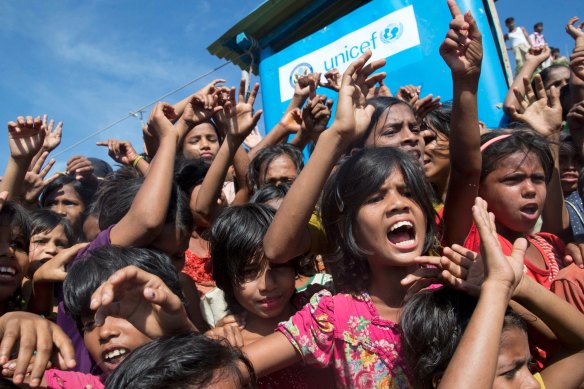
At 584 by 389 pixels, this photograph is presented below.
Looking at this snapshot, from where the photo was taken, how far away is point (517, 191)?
1.83 metres

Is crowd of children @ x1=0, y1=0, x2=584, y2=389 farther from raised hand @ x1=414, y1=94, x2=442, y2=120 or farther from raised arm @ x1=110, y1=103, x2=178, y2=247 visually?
raised hand @ x1=414, y1=94, x2=442, y2=120

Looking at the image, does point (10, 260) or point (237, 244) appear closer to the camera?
point (237, 244)

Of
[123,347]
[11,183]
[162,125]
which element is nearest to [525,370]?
[123,347]

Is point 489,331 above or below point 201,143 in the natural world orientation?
below

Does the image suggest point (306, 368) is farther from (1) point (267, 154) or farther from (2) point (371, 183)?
(1) point (267, 154)

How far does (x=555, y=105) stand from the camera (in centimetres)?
233

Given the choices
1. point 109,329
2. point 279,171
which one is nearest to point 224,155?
point 279,171

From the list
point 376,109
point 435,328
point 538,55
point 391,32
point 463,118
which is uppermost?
point 391,32

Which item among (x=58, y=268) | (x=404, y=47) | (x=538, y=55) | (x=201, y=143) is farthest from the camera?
(x=404, y=47)

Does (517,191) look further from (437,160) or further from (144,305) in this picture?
(144,305)

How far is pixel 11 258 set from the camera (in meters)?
1.84

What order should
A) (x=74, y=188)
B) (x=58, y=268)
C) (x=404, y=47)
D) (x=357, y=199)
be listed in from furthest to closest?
(x=404, y=47) < (x=74, y=188) < (x=58, y=268) < (x=357, y=199)

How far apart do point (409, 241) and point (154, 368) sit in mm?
784

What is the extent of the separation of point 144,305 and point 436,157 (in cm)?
153
